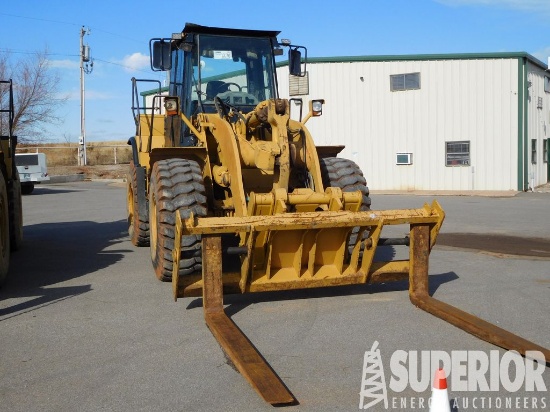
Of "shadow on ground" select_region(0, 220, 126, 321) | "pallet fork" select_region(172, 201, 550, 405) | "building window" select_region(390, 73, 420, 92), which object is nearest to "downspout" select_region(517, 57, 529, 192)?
"building window" select_region(390, 73, 420, 92)

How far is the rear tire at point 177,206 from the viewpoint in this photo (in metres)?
7.21

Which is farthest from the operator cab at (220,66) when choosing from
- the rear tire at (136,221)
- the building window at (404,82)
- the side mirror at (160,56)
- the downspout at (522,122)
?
the building window at (404,82)

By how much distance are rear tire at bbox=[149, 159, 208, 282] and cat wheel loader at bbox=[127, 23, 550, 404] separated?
12 mm

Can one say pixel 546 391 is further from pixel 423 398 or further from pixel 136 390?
pixel 136 390

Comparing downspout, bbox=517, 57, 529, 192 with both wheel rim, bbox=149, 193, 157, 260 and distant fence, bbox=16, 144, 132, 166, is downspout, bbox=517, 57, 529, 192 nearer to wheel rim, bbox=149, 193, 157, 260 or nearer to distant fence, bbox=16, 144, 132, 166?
wheel rim, bbox=149, 193, 157, 260

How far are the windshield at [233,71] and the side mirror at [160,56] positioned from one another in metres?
0.36

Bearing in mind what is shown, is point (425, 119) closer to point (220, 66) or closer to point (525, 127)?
point (525, 127)

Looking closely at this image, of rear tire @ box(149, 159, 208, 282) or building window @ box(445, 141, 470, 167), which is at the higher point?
building window @ box(445, 141, 470, 167)

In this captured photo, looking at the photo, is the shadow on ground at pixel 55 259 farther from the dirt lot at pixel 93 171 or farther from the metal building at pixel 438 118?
the dirt lot at pixel 93 171

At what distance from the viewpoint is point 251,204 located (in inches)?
268

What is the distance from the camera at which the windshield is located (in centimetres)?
877

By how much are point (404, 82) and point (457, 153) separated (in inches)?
137

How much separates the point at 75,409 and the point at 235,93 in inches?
211

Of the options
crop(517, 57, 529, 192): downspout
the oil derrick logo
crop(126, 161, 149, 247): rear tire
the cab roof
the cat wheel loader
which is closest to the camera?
the oil derrick logo
